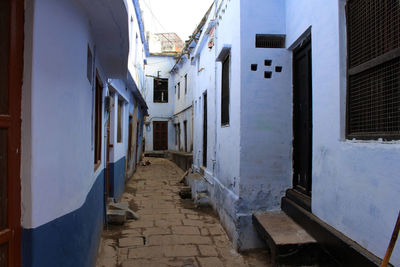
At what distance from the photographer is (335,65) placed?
3236 millimetres

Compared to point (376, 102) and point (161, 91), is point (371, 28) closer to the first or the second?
point (376, 102)

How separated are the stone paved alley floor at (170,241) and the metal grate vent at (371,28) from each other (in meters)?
3.11

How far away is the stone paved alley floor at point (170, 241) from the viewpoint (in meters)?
4.54

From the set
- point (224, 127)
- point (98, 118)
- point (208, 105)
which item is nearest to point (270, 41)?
point (224, 127)

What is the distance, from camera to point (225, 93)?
6438 millimetres

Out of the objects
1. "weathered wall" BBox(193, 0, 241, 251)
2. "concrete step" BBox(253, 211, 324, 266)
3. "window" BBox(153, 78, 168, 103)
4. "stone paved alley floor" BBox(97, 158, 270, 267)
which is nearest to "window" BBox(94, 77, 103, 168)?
"stone paved alley floor" BBox(97, 158, 270, 267)

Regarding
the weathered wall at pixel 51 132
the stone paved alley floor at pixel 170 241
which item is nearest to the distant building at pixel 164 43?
the stone paved alley floor at pixel 170 241

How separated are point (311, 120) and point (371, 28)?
5.77ft

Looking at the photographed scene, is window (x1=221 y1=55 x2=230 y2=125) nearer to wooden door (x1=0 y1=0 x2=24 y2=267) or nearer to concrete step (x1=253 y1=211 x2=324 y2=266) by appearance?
concrete step (x1=253 y1=211 x2=324 y2=266)

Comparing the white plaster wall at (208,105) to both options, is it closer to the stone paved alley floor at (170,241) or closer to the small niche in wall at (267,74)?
the stone paved alley floor at (170,241)

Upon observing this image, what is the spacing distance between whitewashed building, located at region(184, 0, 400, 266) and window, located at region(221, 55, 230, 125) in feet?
0.14

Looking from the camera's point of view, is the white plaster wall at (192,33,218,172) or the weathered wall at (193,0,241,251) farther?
the white plaster wall at (192,33,218,172)

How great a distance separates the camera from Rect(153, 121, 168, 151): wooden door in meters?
22.6

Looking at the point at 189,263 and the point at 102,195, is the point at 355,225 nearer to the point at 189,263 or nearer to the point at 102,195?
the point at 189,263
